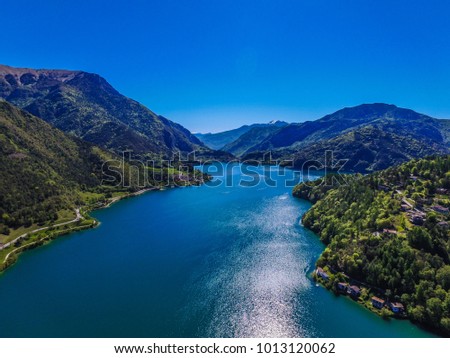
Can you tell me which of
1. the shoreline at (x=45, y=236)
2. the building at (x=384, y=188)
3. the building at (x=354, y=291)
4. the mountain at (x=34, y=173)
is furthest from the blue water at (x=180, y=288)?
the building at (x=384, y=188)

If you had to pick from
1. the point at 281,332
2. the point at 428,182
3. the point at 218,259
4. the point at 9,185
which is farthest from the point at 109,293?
the point at 428,182

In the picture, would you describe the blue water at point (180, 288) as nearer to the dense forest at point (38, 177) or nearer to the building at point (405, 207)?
the dense forest at point (38, 177)

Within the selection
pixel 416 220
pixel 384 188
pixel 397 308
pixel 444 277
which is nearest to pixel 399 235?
pixel 416 220

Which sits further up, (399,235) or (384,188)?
(384,188)

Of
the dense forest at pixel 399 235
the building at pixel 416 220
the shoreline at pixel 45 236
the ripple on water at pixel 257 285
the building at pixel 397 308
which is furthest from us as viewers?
the shoreline at pixel 45 236

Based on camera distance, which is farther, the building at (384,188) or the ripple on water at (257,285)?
the building at (384,188)

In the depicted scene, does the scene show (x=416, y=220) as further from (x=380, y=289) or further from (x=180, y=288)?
(x=180, y=288)

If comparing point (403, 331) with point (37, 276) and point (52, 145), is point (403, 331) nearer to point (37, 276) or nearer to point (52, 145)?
point (37, 276)

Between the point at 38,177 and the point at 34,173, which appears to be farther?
the point at 34,173
